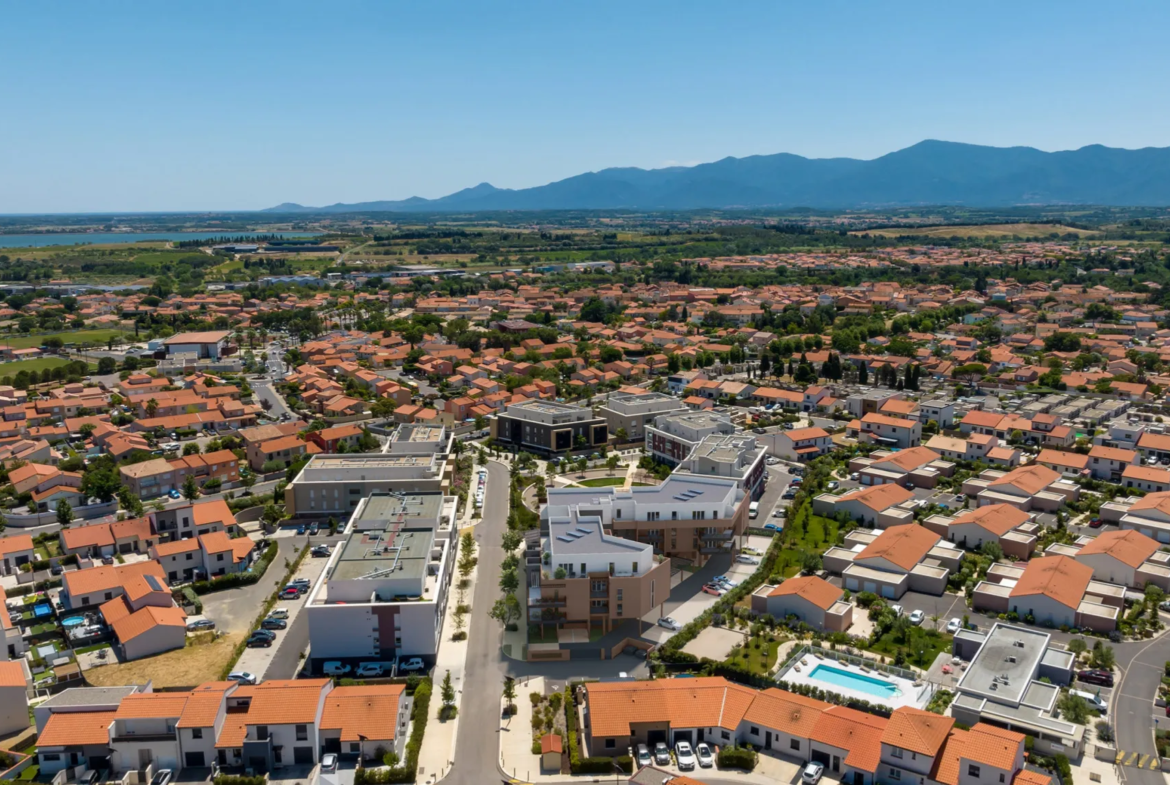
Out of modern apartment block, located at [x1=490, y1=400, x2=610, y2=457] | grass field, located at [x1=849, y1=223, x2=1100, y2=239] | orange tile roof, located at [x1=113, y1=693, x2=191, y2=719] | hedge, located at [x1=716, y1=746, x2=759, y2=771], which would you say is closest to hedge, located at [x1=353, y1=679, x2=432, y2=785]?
orange tile roof, located at [x1=113, y1=693, x2=191, y2=719]

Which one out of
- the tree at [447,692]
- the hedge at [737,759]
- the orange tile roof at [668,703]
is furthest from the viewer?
the tree at [447,692]

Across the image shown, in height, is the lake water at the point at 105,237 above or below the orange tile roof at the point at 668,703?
above

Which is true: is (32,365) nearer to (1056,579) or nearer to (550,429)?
(550,429)

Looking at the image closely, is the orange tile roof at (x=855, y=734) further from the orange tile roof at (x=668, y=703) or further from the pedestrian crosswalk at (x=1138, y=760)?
the pedestrian crosswalk at (x=1138, y=760)

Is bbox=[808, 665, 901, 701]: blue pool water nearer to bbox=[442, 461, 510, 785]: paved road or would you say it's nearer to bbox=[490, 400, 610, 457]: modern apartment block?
bbox=[442, 461, 510, 785]: paved road

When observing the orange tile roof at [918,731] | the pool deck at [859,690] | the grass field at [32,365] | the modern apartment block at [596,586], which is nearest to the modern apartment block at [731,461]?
the modern apartment block at [596,586]

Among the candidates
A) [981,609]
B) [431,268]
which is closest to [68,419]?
[981,609]
